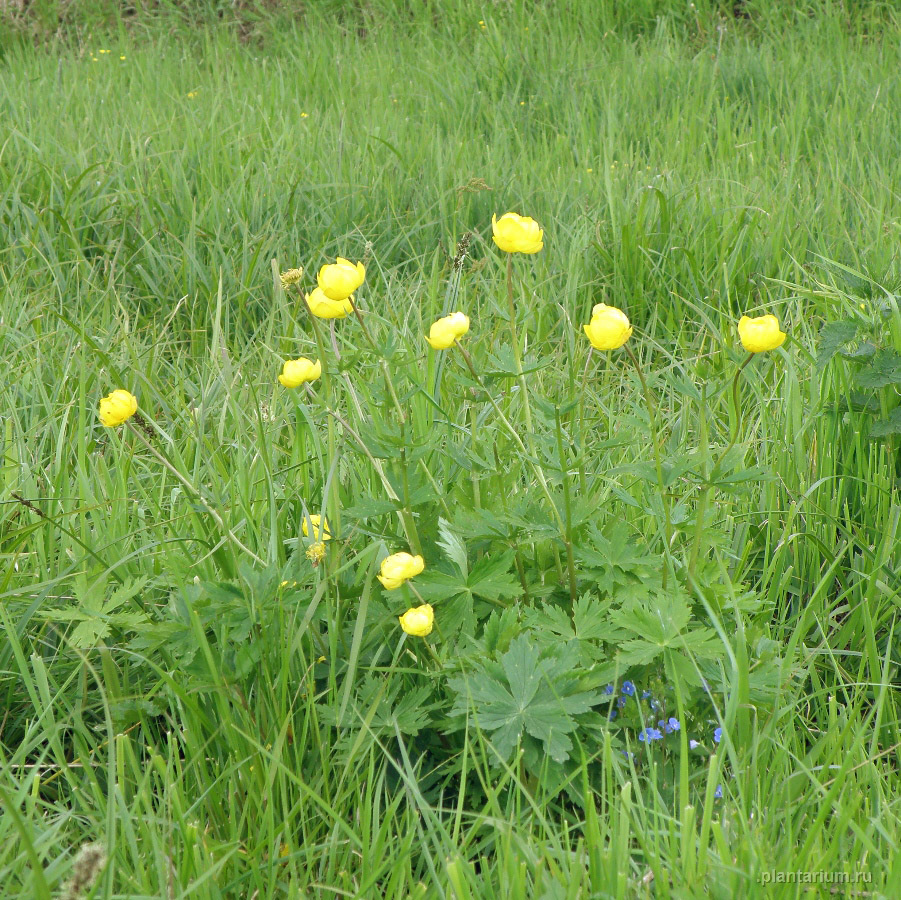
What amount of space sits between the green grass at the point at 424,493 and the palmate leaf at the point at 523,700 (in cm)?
4

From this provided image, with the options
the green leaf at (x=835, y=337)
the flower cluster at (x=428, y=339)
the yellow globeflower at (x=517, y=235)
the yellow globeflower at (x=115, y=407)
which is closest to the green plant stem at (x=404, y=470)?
the flower cluster at (x=428, y=339)

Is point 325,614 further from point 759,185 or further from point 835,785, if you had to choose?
point 759,185

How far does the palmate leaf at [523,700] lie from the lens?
1.12 m

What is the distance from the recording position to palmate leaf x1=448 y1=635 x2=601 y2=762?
1116 millimetres

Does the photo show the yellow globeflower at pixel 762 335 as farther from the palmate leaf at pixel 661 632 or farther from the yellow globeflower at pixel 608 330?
the palmate leaf at pixel 661 632

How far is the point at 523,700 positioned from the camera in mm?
1132

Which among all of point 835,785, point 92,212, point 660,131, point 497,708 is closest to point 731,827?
point 835,785

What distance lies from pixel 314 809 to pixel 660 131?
3132 mm

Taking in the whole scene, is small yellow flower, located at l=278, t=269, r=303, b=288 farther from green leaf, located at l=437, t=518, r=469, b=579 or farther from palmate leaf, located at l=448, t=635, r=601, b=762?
palmate leaf, located at l=448, t=635, r=601, b=762

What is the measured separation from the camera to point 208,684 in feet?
3.91

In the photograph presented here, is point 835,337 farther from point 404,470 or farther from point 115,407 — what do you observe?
point 115,407

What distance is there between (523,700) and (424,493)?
306 millimetres

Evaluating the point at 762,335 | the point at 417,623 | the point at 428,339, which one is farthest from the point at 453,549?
the point at 762,335

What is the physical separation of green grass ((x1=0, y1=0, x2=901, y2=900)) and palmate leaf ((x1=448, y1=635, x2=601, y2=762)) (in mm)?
35
